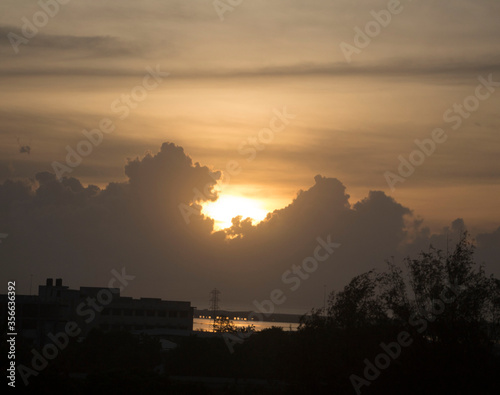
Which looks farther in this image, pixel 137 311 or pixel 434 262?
pixel 137 311

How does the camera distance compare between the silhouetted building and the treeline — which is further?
the silhouetted building

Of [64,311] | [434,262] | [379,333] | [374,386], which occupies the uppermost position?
[64,311]

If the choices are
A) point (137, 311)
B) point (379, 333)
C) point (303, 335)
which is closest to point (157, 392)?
point (303, 335)

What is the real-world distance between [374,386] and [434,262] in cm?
697

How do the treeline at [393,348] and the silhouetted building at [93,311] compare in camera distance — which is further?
the silhouetted building at [93,311]

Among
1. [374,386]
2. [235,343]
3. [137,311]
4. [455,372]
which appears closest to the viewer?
[455,372]

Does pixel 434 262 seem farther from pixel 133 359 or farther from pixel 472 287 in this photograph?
pixel 133 359

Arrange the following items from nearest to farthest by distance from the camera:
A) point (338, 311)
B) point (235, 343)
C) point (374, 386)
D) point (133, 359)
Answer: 1. point (374, 386)
2. point (338, 311)
3. point (133, 359)
4. point (235, 343)

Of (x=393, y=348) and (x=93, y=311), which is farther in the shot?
(x=93, y=311)

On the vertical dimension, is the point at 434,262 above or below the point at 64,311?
below

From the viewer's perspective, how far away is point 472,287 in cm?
3244

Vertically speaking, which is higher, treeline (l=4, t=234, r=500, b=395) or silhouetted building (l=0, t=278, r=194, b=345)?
silhouetted building (l=0, t=278, r=194, b=345)

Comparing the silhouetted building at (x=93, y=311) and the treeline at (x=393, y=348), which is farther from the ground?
the silhouetted building at (x=93, y=311)

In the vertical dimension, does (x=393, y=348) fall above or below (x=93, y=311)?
below
